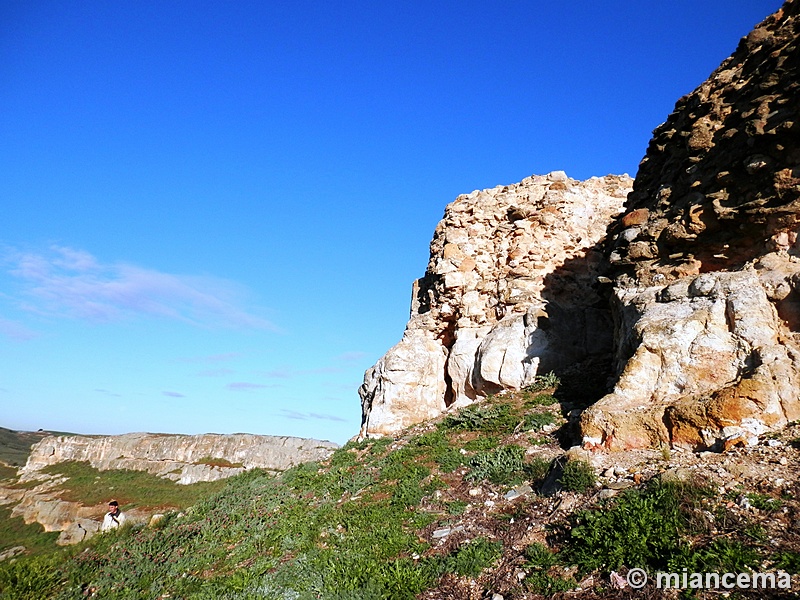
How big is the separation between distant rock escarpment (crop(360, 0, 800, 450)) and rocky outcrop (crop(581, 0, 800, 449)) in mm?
30

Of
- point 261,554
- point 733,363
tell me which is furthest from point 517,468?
point 261,554

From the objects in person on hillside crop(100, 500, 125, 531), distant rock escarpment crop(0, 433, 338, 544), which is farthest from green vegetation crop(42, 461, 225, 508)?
person on hillside crop(100, 500, 125, 531)

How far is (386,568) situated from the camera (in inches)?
258

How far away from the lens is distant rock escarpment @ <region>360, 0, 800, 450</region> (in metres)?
8.12

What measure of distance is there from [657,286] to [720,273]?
5.79ft

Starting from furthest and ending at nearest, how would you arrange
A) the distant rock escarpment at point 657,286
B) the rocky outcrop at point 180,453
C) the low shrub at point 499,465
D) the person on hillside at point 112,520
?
the rocky outcrop at point 180,453
the person on hillside at point 112,520
the low shrub at point 499,465
the distant rock escarpment at point 657,286

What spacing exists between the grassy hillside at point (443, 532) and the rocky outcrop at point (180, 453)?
25.7 metres

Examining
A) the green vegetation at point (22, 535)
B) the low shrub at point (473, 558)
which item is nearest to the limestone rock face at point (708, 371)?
the low shrub at point (473, 558)

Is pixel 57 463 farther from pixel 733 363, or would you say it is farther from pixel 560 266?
pixel 733 363

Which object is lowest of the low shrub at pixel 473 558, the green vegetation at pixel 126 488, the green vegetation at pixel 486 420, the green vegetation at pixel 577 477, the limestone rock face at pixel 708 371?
the green vegetation at pixel 126 488

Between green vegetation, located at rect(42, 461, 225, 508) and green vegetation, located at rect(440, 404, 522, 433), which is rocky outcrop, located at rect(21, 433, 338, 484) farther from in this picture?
green vegetation, located at rect(440, 404, 522, 433)

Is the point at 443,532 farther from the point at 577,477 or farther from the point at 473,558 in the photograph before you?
the point at 577,477

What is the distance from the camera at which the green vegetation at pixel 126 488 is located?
32.8 meters

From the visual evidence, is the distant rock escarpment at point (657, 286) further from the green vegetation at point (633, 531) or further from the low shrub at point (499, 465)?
the green vegetation at point (633, 531)
